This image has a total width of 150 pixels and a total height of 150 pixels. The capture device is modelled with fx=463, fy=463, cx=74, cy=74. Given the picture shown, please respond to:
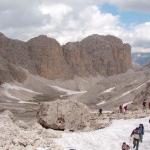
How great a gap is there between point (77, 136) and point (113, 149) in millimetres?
4335

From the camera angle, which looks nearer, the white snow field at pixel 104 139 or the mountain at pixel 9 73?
the white snow field at pixel 104 139

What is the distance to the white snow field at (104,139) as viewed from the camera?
83.0 ft

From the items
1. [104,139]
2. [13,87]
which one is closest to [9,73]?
[13,87]

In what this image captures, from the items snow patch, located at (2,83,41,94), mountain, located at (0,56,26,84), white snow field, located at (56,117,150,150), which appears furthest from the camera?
mountain, located at (0,56,26,84)

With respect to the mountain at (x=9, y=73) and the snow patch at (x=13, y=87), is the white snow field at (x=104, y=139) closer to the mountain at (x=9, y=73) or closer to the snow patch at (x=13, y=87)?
the snow patch at (x=13, y=87)

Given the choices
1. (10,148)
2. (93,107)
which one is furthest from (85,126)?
(93,107)

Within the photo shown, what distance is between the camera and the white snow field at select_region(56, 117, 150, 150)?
2530 centimetres

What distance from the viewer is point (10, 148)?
23.0m

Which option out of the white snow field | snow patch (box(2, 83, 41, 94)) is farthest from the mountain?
the white snow field

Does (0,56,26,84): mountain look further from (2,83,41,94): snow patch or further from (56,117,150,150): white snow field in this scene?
(56,117,150,150): white snow field

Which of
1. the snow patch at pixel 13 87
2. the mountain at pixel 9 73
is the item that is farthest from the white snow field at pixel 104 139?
the mountain at pixel 9 73

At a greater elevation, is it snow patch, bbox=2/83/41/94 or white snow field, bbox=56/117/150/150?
snow patch, bbox=2/83/41/94

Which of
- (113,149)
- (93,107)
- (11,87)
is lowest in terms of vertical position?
(113,149)

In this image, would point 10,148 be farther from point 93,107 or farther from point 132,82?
point 132,82
